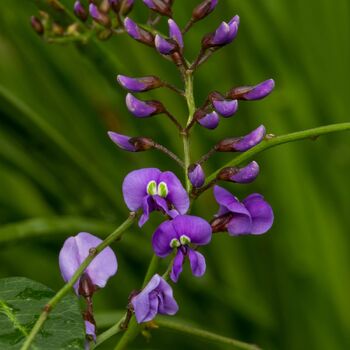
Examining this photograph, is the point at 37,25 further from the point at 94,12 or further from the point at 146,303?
the point at 146,303

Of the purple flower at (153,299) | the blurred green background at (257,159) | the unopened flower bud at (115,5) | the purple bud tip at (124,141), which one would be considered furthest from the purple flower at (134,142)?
the blurred green background at (257,159)

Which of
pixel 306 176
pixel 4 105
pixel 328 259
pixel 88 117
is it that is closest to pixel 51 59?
pixel 88 117

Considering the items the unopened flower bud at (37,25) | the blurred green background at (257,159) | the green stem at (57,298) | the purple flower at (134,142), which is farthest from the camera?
the blurred green background at (257,159)

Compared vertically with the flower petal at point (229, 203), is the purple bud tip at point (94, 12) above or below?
above

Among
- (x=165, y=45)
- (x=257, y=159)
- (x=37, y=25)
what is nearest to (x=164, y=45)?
(x=165, y=45)

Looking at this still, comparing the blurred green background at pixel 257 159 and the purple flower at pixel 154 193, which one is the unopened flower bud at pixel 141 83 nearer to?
the purple flower at pixel 154 193

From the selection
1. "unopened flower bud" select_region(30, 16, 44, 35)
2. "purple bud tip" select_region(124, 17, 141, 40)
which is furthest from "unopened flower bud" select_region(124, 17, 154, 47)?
"unopened flower bud" select_region(30, 16, 44, 35)
